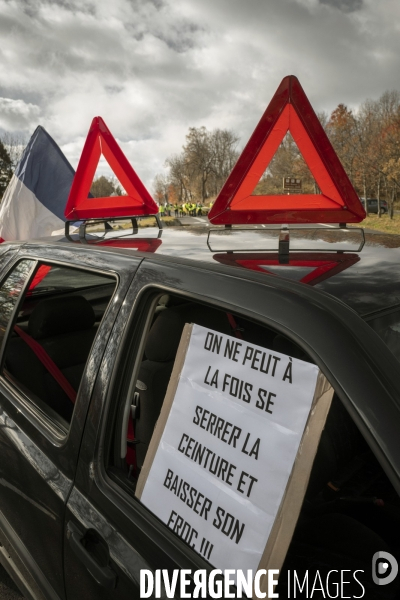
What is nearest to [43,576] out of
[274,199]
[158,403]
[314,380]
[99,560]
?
[99,560]

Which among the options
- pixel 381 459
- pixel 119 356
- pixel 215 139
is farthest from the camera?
pixel 215 139

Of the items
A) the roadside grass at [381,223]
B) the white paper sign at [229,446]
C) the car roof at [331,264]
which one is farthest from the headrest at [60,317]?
the roadside grass at [381,223]

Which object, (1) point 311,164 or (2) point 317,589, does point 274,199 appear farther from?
(2) point 317,589

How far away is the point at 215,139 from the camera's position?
7350 centimetres

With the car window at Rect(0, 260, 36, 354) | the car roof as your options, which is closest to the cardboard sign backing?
the car roof

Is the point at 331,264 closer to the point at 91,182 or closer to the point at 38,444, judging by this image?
the point at 38,444

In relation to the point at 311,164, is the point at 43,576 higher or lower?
lower

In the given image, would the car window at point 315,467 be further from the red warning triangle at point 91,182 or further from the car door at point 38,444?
the red warning triangle at point 91,182

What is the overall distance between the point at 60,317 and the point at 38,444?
877mm

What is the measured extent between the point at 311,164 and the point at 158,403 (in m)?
1.07

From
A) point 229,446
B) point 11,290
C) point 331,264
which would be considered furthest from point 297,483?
point 11,290

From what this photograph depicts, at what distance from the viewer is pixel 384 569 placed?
116 cm

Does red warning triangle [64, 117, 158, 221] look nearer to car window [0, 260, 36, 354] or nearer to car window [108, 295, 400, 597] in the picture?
car window [0, 260, 36, 354]

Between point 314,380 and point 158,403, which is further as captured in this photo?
point 158,403
